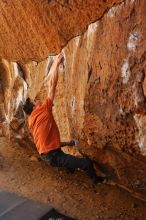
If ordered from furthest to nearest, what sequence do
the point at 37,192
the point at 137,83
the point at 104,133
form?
the point at 37,192, the point at 104,133, the point at 137,83

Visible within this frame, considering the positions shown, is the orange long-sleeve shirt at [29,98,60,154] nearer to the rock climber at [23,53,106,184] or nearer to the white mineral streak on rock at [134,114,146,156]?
the rock climber at [23,53,106,184]

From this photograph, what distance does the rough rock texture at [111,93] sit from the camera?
4.05m

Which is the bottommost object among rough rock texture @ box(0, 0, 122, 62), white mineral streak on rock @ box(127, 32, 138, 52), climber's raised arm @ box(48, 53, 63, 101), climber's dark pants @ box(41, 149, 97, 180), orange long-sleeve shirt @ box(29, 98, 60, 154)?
climber's dark pants @ box(41, 149, 97, 180)

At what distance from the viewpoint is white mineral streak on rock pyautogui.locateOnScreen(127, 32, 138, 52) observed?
13.1 ft

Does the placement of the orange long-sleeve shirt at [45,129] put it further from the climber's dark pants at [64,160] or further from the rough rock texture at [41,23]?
the rough rock texture at [41,23]

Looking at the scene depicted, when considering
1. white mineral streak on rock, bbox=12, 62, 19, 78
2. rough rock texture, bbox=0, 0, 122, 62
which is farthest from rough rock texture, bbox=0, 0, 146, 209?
white mineral streak on rock, bbox=12, 62, 19, 78

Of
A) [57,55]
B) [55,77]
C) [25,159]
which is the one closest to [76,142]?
[55,77]

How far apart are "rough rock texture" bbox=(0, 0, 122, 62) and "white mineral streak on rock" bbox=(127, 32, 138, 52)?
56 cm

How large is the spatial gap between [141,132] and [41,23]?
2.53 meters

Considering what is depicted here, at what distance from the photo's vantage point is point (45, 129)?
17.4ft

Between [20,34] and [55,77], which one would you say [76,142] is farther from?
[20,34]

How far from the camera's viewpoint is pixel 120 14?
13.9 feet

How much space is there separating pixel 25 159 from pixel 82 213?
2.81 metres

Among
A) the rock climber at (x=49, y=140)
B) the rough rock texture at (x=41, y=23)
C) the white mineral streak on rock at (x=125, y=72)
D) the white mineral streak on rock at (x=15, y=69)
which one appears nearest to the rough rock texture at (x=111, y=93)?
the white mineral streak on rock at (x=125, y=72)
